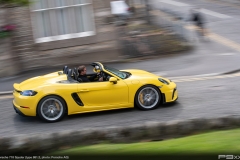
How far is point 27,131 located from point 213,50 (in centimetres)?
1131

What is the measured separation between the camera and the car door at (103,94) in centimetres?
1021

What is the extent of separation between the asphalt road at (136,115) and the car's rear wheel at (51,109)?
156 mm

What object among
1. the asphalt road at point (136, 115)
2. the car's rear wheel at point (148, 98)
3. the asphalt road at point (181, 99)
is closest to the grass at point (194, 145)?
the asphalt road at point (136, 115)

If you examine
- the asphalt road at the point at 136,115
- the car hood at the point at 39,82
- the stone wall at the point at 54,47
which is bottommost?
the asphalt road at the point at 136,115

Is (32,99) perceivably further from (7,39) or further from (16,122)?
(7,39)

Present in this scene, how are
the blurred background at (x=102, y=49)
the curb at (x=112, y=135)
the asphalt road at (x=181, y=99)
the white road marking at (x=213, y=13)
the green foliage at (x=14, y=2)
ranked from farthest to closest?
the white road marking at (x=213, y=13) → the blurred background at (x=102, y=49) → the asphalt road at (x=181, y=99) → the green foliage at (x=14, y=2) → the curb at (x=112, y=135)

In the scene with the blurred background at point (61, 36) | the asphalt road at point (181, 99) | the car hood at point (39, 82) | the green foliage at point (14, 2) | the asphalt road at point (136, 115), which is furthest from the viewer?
the blurred background at point (61, 36)

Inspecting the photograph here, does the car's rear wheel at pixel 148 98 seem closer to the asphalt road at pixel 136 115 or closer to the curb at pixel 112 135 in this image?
the asphalt road at pixel 136 115

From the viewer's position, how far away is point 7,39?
15.7m

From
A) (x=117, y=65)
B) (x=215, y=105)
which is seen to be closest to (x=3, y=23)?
Result: (x=117, y=65)

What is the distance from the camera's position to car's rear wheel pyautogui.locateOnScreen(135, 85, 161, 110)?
10.6 meters

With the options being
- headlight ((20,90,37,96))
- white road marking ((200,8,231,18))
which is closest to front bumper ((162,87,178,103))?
headlight ((20,90,37,96))

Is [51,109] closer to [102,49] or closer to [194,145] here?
[194,145]

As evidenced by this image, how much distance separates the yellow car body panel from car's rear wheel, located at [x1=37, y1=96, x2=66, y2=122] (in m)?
0.09
